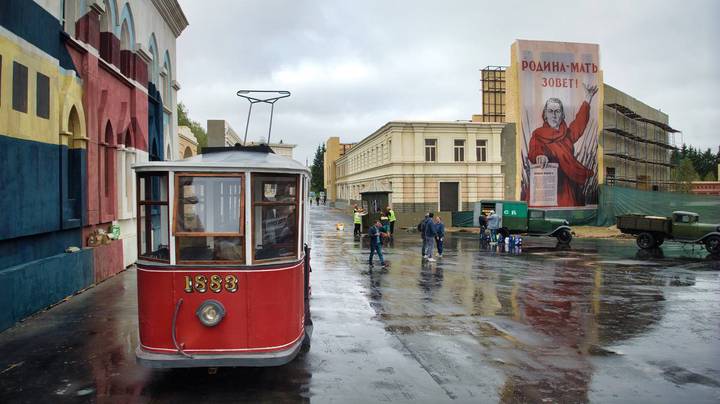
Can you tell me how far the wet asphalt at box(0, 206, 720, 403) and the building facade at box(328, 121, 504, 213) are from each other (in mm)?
25792

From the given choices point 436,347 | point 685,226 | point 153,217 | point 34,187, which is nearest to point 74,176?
point 34,187

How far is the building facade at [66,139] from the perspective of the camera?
9.99 m

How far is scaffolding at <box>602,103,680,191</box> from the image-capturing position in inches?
1705

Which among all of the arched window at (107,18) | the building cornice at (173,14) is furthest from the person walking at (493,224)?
the arched window at (107,18)

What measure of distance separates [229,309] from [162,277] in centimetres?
86

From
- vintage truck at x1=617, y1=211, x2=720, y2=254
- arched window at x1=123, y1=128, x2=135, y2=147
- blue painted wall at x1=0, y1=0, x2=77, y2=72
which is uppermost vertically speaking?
blue painted wall at x1=0, y1=0, x2=77, y2=72

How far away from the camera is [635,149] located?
47.6m

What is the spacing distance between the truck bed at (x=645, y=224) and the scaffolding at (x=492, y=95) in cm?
2507

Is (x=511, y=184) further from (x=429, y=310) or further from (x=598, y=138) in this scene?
(x=429, y=310)

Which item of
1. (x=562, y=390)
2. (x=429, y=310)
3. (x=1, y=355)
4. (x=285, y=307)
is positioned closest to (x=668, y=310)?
(x=429, y=310)

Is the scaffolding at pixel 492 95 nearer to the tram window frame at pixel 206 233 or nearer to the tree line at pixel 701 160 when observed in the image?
the tree line at pixel 701 160

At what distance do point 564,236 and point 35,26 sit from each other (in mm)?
23878

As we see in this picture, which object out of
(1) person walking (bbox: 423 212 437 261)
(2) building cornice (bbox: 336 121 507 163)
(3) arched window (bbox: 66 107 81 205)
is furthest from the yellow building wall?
(2) building cornice (bbox: 336 121 507 163)

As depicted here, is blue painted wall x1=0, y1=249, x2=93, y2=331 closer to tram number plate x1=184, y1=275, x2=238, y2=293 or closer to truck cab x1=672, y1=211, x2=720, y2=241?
tram number plate x1=184, y1=275, x2=238, y2=293
